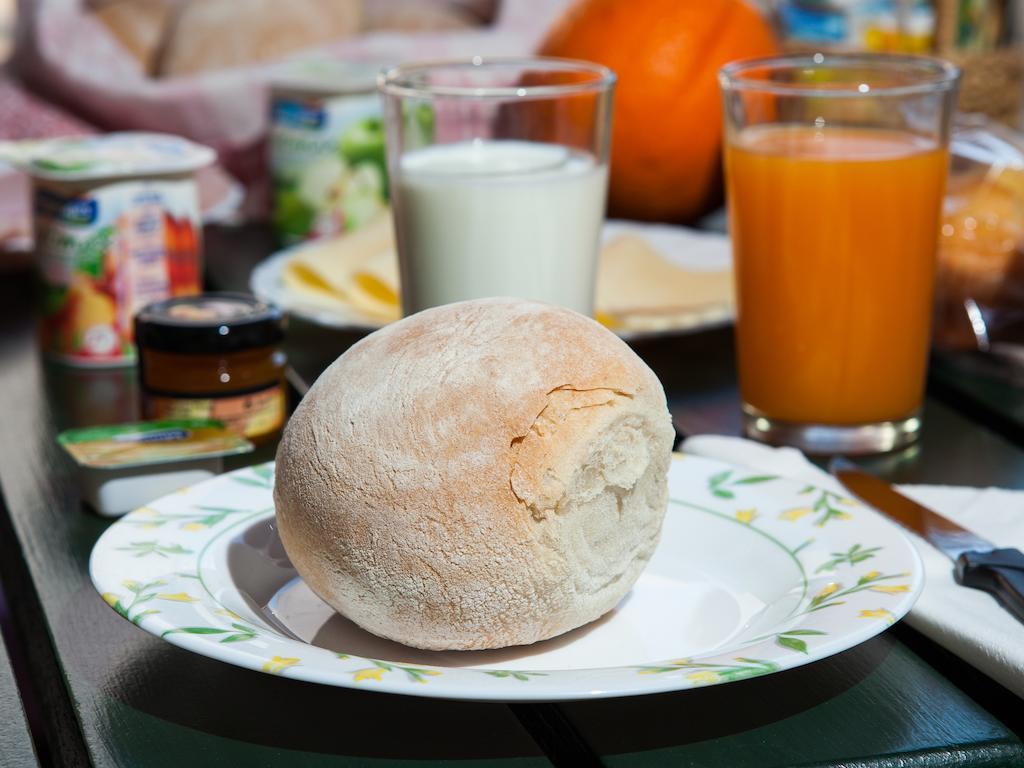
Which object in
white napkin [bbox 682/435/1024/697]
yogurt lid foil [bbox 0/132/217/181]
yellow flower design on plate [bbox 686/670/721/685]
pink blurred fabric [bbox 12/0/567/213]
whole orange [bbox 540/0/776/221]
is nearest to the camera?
yellow flower design on plate [bbox 686/670/721/685]

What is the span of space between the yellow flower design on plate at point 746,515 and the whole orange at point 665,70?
767mm

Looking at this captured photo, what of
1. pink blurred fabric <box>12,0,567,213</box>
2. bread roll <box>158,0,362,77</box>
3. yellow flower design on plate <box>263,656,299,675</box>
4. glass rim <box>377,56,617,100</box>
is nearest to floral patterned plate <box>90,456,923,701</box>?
yellow flower design on plate <box>263,656,299,675</box>

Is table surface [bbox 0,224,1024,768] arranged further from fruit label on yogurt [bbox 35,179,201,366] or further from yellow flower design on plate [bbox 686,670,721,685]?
fruit label on yogurt [bbox 35,179,201,366]

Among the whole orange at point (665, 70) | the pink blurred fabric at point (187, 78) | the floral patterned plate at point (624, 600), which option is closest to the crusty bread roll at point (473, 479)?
the floral patterned plate at point (624, 600)

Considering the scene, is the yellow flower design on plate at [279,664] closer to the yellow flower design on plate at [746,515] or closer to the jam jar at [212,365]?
the yellow flower design on plate at [746,515]

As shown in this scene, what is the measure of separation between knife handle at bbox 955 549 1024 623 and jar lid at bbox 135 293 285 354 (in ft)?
1.63

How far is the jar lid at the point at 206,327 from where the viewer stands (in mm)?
937

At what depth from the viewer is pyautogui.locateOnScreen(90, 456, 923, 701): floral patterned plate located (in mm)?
525

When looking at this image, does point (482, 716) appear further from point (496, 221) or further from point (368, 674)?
point (496, 221)

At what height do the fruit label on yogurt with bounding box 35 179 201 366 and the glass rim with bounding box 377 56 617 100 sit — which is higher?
the glass rim with bounding box 377 56 617 100

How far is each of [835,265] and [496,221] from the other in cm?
24

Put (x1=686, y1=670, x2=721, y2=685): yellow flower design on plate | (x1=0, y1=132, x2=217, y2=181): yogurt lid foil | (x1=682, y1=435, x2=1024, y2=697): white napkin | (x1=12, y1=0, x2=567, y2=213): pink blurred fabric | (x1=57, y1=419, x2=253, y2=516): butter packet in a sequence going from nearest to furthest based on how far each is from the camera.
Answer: (x1=686, y1=670, x2=721, y2=685): yellow flower design on plate → (x1=682, y1=435, x2=1024, y2=697): white napkin → (x1=57, y1=419, x2=253, y2=516): butter packet → (x1=0, y1=132, x2=217, y2=181): yogurt lid foil → (x1=12, y1=0, x2=567, y2=213): pink blurred fabric

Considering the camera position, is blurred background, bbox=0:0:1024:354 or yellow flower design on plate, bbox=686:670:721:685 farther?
blurred background, bbox=0:0:1024:354

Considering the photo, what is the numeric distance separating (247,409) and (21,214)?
0.78 m
